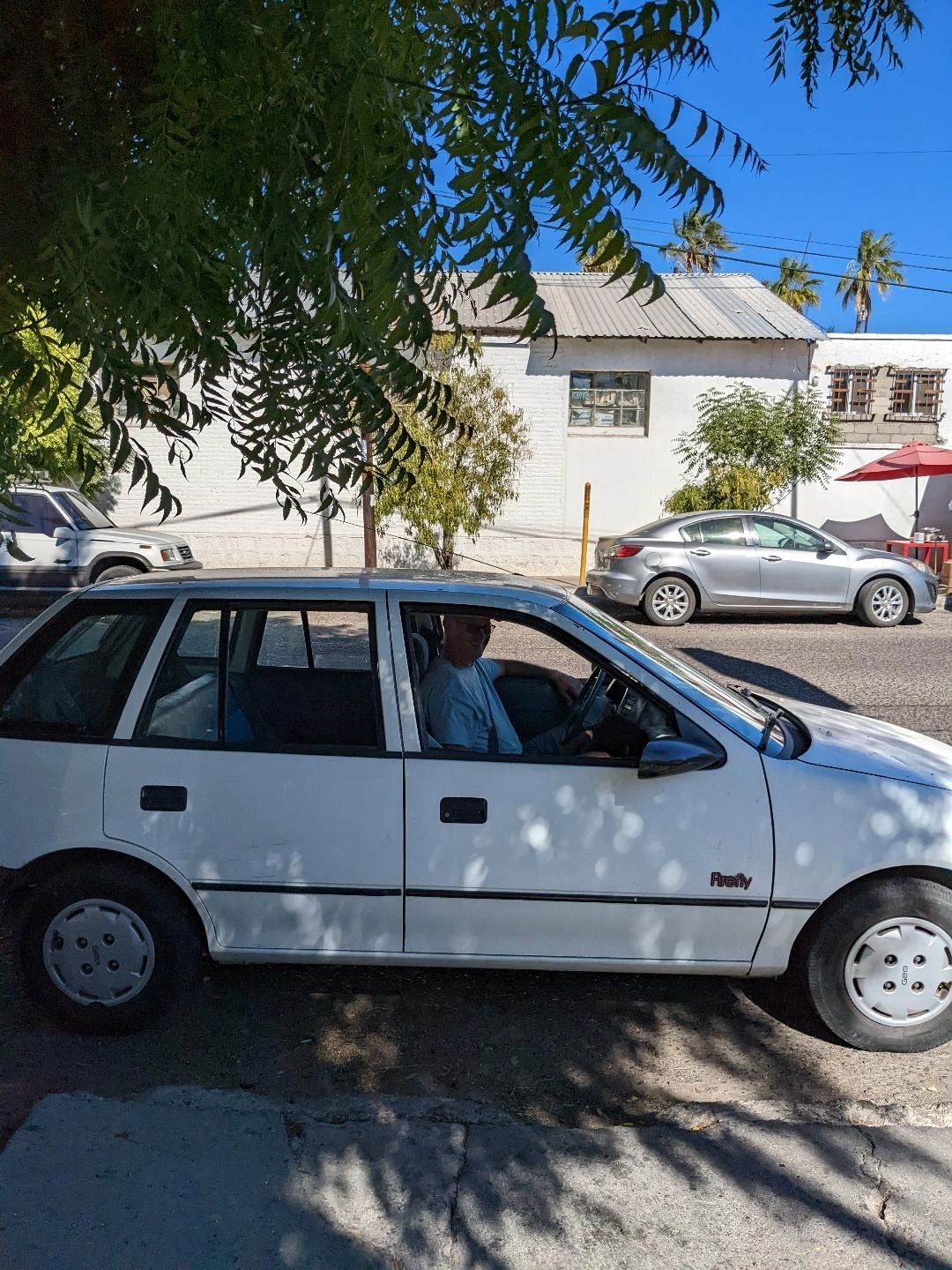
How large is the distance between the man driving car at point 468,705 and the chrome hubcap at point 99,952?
4.15 feet

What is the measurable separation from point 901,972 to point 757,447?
56.0 ft

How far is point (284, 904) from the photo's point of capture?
3.58 metres

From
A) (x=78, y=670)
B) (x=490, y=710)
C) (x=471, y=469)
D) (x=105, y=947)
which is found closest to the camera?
(x=105, y=947)

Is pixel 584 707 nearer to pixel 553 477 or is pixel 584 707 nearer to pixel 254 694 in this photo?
pixel 254 694

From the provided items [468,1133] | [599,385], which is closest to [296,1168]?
[468,1133]

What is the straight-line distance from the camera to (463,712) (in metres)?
3.91

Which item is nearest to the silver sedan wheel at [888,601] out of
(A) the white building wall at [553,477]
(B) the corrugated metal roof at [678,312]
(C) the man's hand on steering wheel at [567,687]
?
(B) the corrugated metal roof at [678,312]

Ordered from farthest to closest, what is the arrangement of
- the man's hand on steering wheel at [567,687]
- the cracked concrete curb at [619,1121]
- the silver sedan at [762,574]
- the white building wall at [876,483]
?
the white building wall at [876,483], the silver sedan at [762,574], the man's hand on steering wheel at [567,687], the cracked concrete curb at [619,1121]

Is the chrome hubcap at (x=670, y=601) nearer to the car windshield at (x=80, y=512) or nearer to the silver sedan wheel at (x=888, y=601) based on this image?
the silver sedan wheel at (x=888, y=601)

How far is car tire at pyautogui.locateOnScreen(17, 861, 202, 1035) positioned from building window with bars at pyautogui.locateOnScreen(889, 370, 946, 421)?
2219 centimetres

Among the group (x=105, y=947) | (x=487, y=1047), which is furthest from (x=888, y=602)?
(x=105, y=947)

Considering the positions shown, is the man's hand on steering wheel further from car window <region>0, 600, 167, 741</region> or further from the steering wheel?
car window <region>0, 600, 167, 741</region>

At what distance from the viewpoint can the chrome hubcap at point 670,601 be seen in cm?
1434

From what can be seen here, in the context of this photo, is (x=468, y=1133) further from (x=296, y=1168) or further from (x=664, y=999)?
(x=664, y=999)
